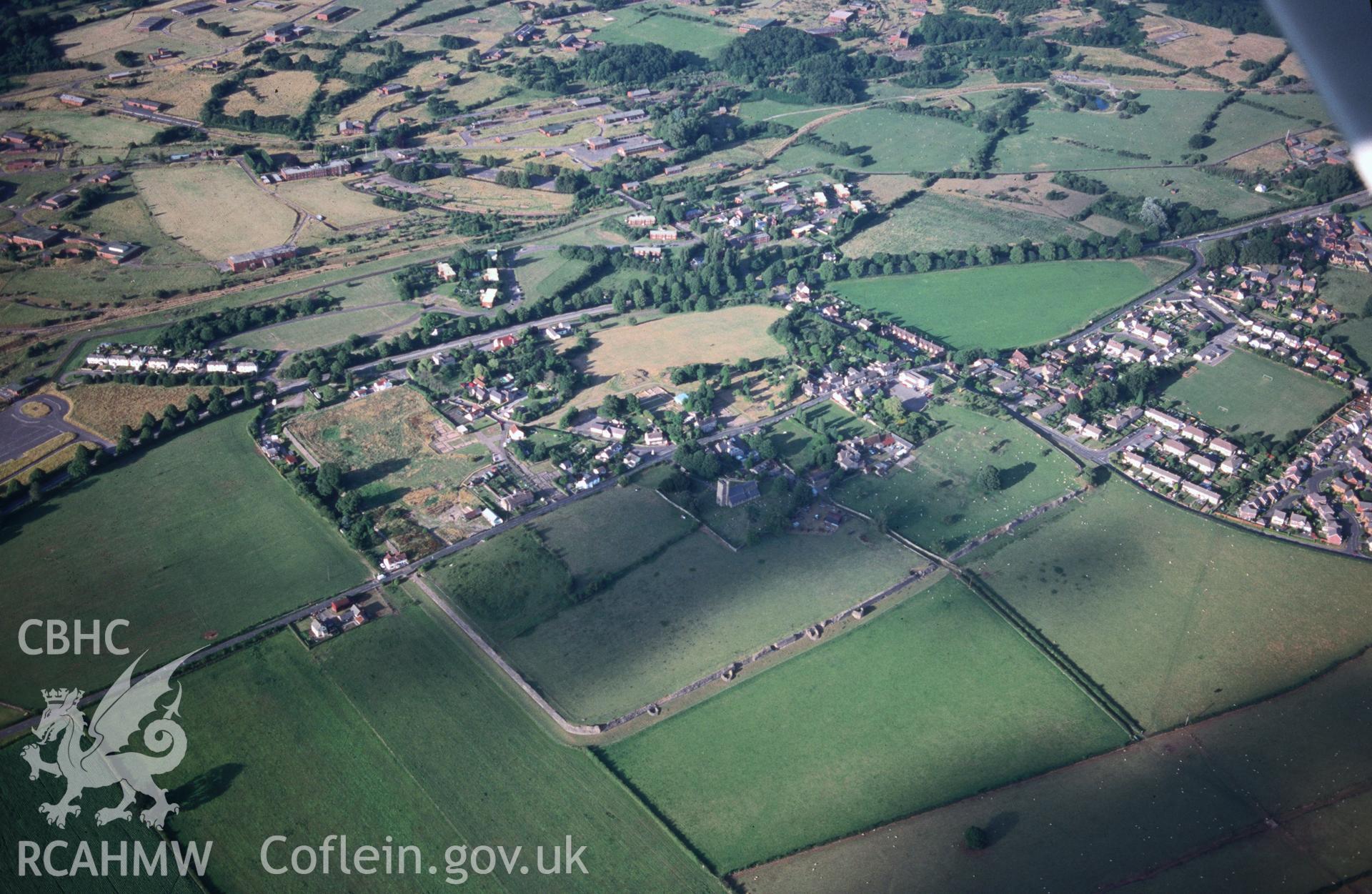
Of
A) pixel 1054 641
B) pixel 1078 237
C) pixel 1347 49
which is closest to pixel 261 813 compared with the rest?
pixel 1054 641

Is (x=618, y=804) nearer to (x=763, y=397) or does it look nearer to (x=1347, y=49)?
(x=763, y=397)

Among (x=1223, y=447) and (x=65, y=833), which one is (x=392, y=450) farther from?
(x=1223, y=447)

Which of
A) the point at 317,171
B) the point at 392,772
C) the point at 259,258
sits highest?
the point at 317,171

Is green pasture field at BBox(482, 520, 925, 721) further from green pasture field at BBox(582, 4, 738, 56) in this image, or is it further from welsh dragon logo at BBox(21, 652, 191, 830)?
green pasture field at BBox(582, 4, 738, 56)

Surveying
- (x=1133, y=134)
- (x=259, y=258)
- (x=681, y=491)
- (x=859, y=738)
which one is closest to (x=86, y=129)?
(x=259, y=258)

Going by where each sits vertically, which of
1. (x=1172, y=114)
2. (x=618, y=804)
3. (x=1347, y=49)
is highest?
(x=1347, y=49)
